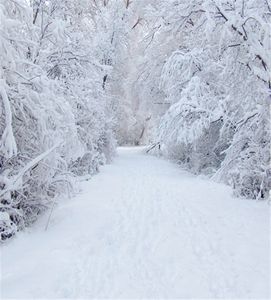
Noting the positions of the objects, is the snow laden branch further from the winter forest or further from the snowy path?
the snowy path

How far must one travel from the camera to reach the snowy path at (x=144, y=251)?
17.6 ft

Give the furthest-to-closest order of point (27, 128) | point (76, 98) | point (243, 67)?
point (76, 98)
point (243, 67)
point (27, 128)

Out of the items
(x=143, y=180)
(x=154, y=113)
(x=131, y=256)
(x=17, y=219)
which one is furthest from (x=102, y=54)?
(x=131, y=256)

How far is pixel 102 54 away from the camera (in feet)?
79.2

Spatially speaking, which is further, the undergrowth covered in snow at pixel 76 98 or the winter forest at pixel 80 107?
the undergrowth covered in snow at pixel 76 98

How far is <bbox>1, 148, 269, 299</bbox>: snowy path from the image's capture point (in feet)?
17.6

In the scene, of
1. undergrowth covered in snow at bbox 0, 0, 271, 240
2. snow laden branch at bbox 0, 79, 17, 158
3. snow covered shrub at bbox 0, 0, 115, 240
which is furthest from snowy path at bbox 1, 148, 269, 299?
snow laden branch at bbox 0, 79, 17, 158

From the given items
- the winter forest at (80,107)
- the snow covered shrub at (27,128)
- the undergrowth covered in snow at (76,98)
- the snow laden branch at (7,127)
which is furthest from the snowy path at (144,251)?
the snow laden branch at (7,127)

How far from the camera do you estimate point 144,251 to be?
6695mm

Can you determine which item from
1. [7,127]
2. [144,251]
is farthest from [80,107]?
[144,251]

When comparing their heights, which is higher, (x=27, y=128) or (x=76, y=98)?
(x=76, y=98)

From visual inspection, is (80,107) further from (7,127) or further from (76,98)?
(7,127)

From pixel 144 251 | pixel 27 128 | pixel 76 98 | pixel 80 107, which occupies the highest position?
pixel 76 98

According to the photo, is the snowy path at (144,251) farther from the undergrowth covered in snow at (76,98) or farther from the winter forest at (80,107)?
the undergrowth covered in snow at (76,98)
